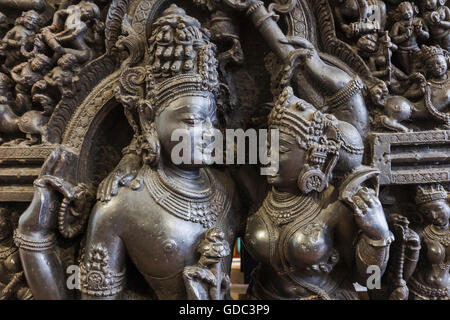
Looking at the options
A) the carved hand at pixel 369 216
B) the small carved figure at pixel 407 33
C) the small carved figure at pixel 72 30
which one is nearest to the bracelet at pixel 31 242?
the small carved figure at pixel 72 30

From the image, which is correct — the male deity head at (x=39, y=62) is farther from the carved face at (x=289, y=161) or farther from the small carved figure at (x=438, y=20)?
the small carved figure at (x=438, y=20)

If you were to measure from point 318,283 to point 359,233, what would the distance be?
1.26 ft

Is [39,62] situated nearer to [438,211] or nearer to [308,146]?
[308,146]

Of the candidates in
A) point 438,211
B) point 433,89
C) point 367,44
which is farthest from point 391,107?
point 438,211

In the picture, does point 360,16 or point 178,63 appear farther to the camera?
point 360,16

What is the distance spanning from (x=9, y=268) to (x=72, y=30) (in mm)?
1477

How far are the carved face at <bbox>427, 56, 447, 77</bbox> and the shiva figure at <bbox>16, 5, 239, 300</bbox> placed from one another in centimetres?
131

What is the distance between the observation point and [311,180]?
1.74 metres

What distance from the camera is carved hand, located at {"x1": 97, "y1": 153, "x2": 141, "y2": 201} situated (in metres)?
1.79

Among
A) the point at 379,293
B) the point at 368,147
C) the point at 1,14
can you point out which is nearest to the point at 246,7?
the point at 368,147

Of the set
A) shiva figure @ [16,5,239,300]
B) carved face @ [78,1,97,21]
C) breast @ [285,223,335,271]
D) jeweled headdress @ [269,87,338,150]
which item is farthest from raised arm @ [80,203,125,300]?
carved face @ [78,1,97,21]

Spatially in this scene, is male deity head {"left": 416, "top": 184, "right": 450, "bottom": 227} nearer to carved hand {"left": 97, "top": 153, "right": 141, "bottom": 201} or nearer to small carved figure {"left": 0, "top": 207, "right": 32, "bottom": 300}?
carved hand {"left": 97, "top": 153, "right": 141, "bottom": 201}

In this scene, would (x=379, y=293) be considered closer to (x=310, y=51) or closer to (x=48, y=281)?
(x=310, y=51)

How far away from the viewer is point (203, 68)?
71.6 inches
